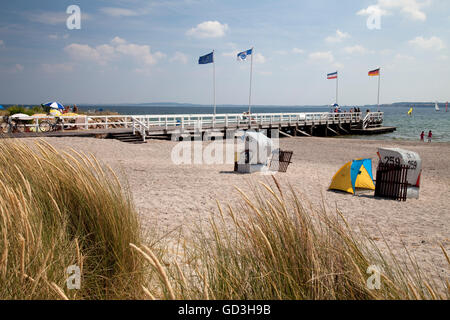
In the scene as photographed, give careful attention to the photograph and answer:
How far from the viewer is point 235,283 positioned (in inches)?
79.5

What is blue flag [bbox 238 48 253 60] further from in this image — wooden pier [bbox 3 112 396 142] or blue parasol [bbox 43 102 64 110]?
blue parasol [bbox 43 102 64 110]

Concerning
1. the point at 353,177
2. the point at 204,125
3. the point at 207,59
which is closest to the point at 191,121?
the point at 204,125

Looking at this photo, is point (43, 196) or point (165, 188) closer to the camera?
point (43, 196)

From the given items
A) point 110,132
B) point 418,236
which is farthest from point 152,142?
point 418,236

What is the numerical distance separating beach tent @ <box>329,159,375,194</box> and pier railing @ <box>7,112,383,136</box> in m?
12.8

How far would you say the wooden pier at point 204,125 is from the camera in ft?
70.7

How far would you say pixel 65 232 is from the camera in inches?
106

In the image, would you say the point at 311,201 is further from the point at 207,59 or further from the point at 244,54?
the point at 244,54

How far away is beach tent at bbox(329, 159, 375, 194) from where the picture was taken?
1018 cm

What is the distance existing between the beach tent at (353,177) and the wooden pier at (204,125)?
835cm

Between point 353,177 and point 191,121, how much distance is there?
18.3 meters

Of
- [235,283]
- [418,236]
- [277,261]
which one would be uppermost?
[277,261]
